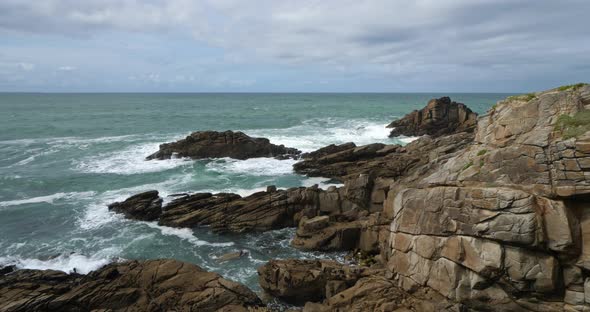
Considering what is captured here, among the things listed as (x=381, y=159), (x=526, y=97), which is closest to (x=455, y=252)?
(x=526, y=97)

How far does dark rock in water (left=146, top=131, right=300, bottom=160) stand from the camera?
48.3 m

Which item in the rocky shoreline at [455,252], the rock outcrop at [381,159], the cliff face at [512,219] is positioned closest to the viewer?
the cliff face at [512,219]

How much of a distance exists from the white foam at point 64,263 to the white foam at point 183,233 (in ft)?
16.0

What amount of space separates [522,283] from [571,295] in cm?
143

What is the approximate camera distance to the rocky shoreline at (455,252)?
13.0 meters

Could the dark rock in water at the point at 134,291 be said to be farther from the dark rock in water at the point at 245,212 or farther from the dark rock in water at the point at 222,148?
the dark rock in water at the point at 222,148

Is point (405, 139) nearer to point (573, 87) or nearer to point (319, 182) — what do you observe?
point (319, 182)

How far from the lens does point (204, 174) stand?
137 feet

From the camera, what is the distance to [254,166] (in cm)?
4434

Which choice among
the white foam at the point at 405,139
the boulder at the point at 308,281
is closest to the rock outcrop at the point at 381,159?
the boulder at the point at 308,281

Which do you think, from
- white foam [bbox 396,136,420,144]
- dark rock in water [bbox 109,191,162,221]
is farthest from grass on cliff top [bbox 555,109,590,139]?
white foam [bbox 396,136,420,144]

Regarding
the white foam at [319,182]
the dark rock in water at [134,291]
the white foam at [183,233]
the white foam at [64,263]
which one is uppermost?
the white foam at [319,182]

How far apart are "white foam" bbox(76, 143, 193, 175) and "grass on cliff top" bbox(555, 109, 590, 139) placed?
3858cm

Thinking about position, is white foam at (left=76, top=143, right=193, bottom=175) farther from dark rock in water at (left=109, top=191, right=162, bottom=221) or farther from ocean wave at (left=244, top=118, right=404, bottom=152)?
ocean wave at (left=244, top=118, right=404, bottom=152)
